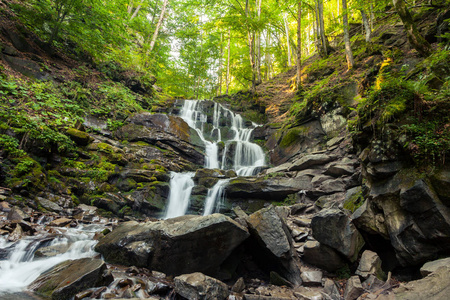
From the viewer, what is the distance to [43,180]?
24.6 ft

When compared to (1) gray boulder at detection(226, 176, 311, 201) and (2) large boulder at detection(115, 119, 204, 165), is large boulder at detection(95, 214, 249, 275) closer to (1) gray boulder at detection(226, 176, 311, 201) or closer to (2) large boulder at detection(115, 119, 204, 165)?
(1) gray boulder at detection(226, 176, 311, 201)

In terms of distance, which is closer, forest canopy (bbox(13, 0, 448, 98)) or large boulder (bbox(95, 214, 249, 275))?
large boulder (bbox(95, 214, 249, 275))

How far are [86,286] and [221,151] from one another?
11502 millimetres

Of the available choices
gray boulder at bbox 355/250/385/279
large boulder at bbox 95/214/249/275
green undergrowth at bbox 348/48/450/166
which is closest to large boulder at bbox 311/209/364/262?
gray boulder at bbox 355/250/385/279

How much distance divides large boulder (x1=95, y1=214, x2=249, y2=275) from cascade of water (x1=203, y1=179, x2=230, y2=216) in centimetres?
455

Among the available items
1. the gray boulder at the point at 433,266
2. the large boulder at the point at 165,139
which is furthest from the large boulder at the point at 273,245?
the large boulder at the point at 165,139

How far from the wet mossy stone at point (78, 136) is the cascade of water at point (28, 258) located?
5.19m

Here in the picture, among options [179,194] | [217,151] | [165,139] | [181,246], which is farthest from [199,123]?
[181,246]

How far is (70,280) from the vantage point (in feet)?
11.9

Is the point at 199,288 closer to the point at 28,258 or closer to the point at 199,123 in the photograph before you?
the point at 28,258

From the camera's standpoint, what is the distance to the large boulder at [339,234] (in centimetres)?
457

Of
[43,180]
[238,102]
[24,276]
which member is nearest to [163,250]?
[24,276]

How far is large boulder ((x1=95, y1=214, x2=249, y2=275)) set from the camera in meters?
4.75

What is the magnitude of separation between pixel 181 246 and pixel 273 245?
212cm
